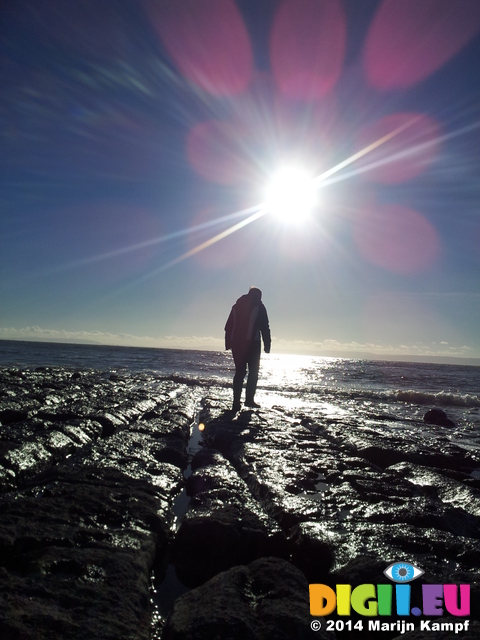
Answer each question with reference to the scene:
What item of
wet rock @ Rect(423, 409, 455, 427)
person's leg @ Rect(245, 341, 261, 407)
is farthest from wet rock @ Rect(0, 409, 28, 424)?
wet rock @ Rect(423, 409, 455, 427)

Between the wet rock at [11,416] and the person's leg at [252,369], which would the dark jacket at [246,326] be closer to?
the person's leg at [252,369]

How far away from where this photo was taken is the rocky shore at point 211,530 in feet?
5.46

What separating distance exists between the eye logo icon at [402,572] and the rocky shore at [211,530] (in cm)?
4

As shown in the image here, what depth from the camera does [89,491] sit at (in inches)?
112

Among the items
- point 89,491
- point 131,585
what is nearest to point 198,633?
point 131,585

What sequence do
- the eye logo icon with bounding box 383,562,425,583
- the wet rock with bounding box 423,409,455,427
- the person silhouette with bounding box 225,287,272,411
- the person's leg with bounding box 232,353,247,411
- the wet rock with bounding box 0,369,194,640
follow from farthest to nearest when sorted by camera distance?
the wet rock with bounding box 423,409,455,427 < the person silhouette with bounding box 225,287,272,411 < the person's leg with bounding box 232,353,247,411 < the eye logo icon with bounding box 383,562,425,583 < the wet rock with bounding box 0,369,194,640

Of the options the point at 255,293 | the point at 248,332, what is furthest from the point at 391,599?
the point at 255,293

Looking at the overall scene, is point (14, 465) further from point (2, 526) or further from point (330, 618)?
point (330, 618)

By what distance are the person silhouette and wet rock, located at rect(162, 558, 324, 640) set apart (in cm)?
617

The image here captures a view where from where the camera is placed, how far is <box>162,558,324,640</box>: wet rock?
160cm

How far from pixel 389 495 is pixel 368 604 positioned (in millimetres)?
1602

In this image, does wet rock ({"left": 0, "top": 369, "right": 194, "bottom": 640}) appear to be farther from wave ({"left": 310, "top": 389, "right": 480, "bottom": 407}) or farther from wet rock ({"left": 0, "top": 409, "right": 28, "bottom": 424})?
wave ({"left": 310, "top": 389, "right": 480, "bottom": 407})

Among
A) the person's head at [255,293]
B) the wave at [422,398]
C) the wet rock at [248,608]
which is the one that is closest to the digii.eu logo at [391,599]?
the wet rock at [248,608]

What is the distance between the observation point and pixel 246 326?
8359 millimetres
